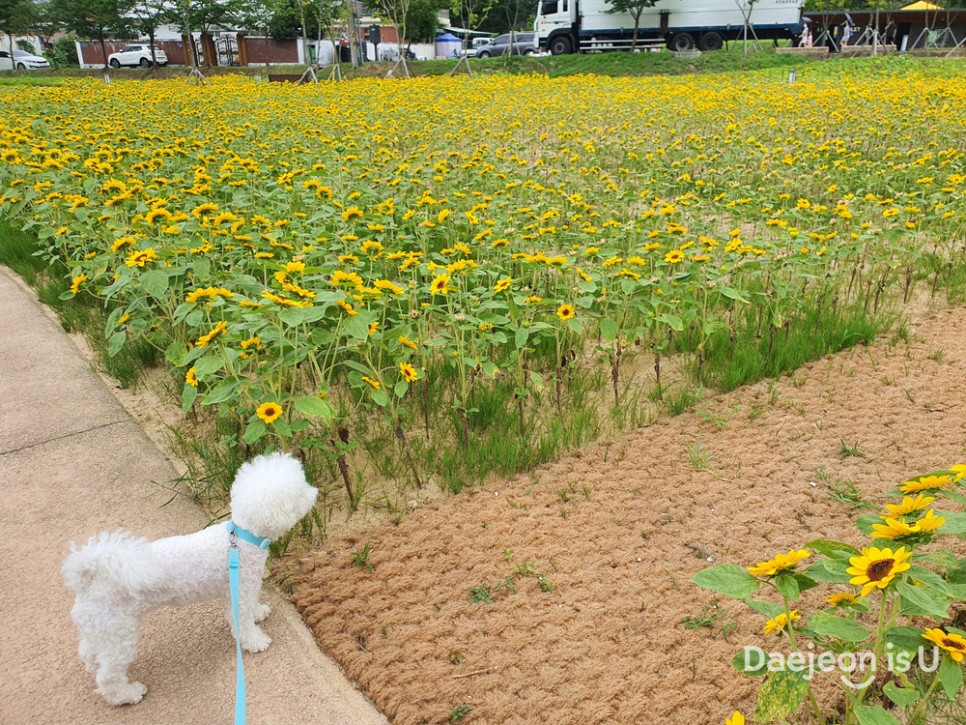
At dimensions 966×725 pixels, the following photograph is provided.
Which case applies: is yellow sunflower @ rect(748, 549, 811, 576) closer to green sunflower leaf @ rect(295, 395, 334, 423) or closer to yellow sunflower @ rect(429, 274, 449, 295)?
green sunflower leaf @ rect(295, 395, 334, 423)

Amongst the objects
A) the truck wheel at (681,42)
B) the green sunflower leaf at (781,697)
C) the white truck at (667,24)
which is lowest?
the green sunflower leaf at (781,697)

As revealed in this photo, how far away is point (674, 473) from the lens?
2859 mm

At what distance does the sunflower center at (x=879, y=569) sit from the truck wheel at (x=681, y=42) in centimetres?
2971

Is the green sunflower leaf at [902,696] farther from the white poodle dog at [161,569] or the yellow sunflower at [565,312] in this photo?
the yellow sunflower at [565,312]

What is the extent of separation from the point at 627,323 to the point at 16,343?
3.79m

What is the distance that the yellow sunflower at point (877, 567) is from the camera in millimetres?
1228

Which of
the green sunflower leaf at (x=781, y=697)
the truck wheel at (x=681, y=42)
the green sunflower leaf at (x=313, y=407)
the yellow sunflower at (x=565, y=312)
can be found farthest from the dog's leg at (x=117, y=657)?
the truck wheel at (x=681, y=42)

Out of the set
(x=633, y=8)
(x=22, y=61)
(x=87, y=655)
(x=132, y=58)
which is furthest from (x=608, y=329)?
(x=22, y=61)

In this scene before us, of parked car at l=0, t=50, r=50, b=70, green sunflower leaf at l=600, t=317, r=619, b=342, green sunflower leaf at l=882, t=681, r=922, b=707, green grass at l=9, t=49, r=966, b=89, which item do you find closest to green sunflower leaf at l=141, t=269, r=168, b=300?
green sunflower leaf at l=600, t=317, r=619, b=342

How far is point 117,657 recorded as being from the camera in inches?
72.9

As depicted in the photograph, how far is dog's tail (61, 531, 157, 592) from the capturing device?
1.76 meters

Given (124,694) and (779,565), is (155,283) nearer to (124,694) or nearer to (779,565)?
(124,694)

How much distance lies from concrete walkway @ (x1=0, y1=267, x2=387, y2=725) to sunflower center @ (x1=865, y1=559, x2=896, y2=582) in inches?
52.4

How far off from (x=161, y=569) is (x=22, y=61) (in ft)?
182
